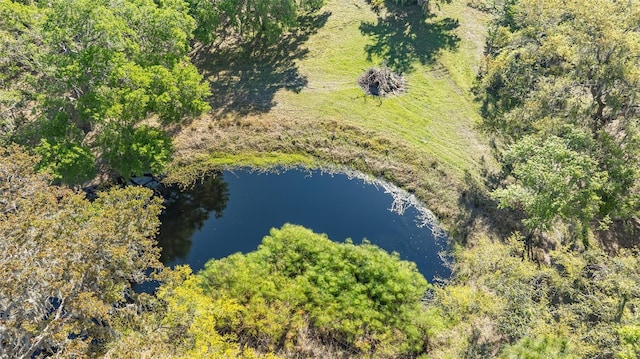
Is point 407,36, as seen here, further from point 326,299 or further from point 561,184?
point 326,299

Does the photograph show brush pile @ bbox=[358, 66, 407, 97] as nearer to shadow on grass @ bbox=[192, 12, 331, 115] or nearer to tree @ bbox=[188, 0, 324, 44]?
shadow on grass @ bbox=[192, 12, 331, 115]

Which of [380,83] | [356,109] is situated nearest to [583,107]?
[380,83]

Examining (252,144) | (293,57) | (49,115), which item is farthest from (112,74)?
(293,57)

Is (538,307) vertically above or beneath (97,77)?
beneath

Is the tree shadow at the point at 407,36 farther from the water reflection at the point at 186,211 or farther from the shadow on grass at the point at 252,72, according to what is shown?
the water reflection at the point at 186,211

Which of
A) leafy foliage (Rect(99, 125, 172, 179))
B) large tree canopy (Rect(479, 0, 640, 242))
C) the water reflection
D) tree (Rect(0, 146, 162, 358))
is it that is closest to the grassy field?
the water reflection

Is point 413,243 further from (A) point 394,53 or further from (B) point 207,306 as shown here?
(A) point 394,53
